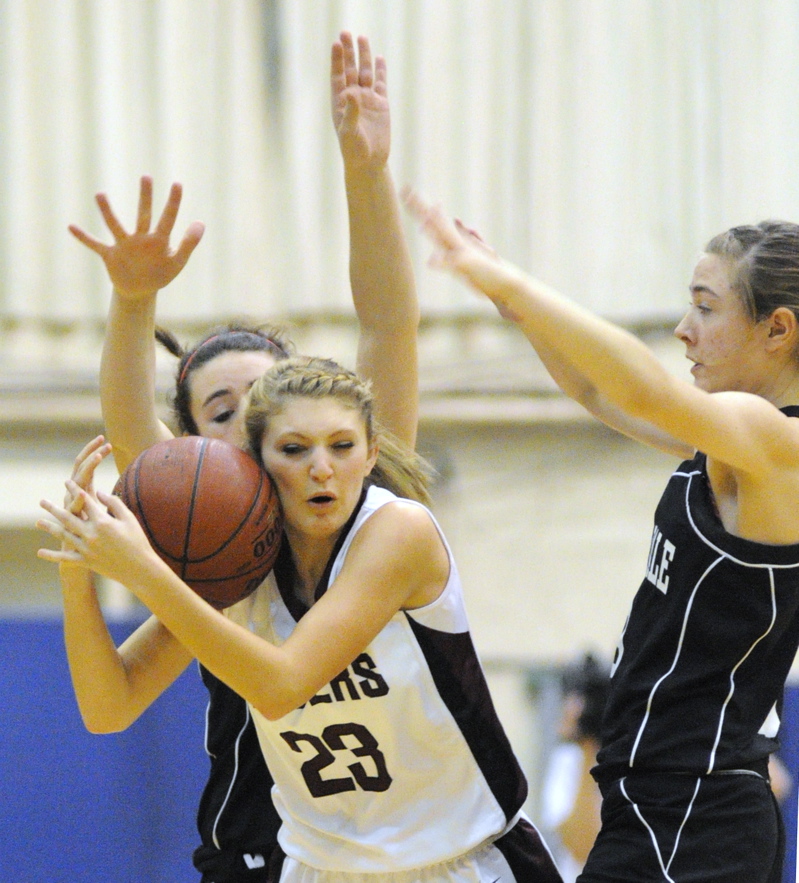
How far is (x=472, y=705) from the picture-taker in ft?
8.88

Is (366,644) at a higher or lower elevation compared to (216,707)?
higher

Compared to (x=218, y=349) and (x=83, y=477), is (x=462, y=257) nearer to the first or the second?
(x=83, y=477)

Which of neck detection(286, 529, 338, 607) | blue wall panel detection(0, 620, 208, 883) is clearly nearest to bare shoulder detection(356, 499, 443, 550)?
neck detection(286, 529, 338, 607)

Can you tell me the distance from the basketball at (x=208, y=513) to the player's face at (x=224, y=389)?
0.43 metres

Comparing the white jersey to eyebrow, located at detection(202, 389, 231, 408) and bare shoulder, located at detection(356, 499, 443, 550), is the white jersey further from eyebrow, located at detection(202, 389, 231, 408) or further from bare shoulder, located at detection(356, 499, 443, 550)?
eyebrow, located at detection(202, 389, 231, 408)

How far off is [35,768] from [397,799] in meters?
2.39

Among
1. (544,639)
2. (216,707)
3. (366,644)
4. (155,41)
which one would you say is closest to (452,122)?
(155,41)

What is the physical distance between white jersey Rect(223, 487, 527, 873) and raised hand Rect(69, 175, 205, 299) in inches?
29.2

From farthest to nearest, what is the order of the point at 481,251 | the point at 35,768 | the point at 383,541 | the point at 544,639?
the point at 544,639, the point at 35,768, the point at 383,541, the point at 481,251

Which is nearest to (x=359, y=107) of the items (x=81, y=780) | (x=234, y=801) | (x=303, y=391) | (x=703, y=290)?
(x=303, y=391)

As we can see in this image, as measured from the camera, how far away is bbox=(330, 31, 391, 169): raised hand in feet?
10.2

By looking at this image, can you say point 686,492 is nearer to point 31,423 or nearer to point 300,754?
point 300,754

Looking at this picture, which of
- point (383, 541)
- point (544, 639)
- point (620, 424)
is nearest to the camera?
point (383, 541)

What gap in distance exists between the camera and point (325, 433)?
2.59m
